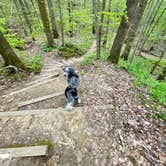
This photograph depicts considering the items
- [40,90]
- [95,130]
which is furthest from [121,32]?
[95,130]

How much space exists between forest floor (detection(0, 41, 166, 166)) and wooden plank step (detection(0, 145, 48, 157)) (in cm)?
8

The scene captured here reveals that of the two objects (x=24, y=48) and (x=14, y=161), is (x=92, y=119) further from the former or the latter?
(x=24, y=48)

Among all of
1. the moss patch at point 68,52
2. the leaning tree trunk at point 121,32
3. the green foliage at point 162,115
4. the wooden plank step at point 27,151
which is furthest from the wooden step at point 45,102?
the moss patch at point 68,52

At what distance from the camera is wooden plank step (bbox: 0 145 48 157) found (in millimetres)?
2582

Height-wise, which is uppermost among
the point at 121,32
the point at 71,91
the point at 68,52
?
the point at 121,32

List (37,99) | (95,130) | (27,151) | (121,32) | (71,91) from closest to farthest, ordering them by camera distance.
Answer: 1. (27,151)
2. (95,130)
3. (71,91)
4. (37,99)
5. (121,32)

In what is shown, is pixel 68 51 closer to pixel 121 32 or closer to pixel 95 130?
pixel 121 32

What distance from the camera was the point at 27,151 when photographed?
2631 millimetres

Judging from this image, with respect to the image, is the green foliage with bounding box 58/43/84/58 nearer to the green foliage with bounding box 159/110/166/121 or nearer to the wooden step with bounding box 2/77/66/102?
the wooden step with bounding box 2/77/66/102

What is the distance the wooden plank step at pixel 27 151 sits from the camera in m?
2.58

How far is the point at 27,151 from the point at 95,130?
55.5 inches

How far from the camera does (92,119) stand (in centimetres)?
354

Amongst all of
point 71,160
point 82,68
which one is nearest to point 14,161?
point 71,160

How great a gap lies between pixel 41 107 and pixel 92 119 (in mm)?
1536
